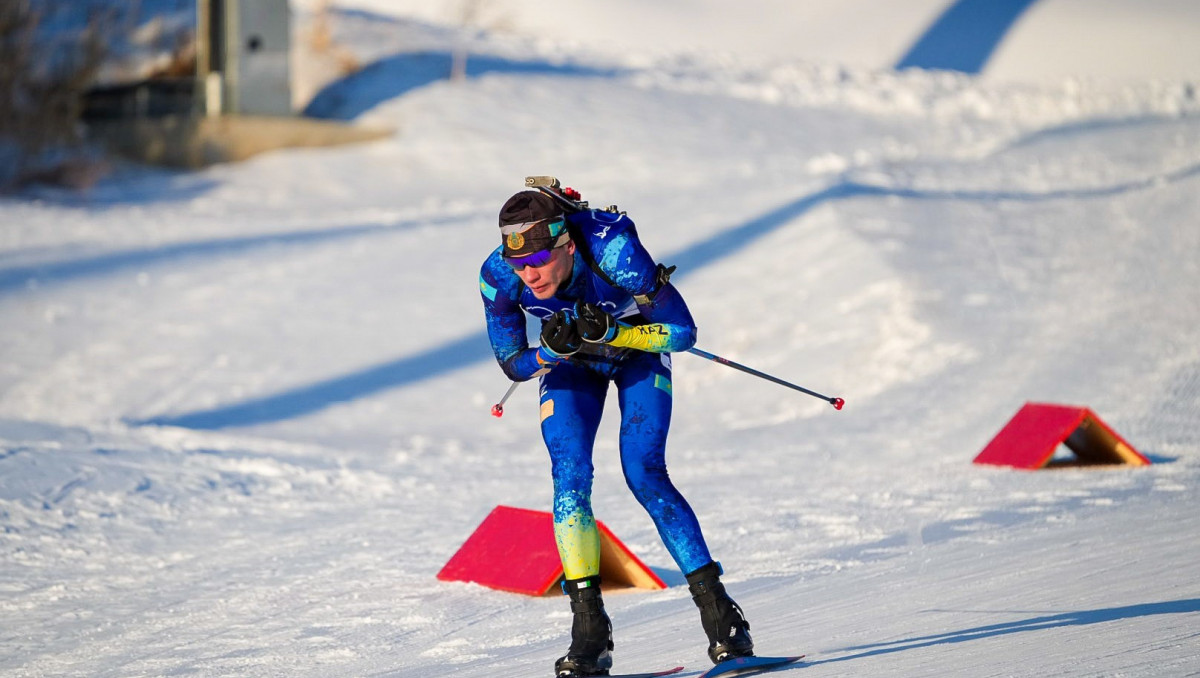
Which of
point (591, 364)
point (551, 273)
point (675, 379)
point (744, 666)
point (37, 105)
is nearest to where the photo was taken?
point (744, 666)

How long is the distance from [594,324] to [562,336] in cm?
10

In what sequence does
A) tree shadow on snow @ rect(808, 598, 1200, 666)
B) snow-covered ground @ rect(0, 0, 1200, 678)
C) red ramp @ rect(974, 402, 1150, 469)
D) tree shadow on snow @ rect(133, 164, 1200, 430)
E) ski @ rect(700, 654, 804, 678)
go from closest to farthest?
ski @ rect(700, 654, 804, 678) < tree shadow on snow @ rect(808, 598, 1200, 666) < snow-covered ground @ rect(0, 0, 1200, 678) < red ramp @ rect(974, 402, 1150, 469) < tree shadow on snow @ rect(133, 164, 1200, 430)

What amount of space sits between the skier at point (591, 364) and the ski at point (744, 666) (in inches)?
1.0

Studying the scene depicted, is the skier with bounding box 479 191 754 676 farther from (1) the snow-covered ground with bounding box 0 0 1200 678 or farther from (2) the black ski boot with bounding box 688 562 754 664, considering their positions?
(1) the snow-covered ground with bounding box 0 0 1200 678

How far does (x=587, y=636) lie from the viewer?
3791 mm

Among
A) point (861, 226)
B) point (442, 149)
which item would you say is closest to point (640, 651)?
point (861, 226)

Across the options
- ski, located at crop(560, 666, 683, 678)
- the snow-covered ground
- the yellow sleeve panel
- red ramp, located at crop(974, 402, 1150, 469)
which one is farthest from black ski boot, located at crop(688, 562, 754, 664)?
red ramp, located at crop(974, 402, 1150, 469)

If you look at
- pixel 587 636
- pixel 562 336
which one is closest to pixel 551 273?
pixel 562 336

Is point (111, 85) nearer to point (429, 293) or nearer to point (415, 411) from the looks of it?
point (429, 293)

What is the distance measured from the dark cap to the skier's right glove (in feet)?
0.70

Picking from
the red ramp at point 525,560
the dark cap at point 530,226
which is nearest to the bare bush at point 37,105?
the red ramp at point 525,560

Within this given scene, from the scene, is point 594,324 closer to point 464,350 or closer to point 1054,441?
point 1054,441

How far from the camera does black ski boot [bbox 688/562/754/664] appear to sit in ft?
12.4

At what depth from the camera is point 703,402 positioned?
11.9 metres
